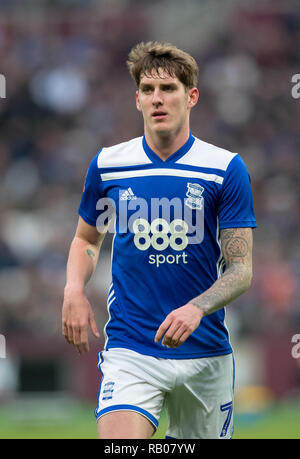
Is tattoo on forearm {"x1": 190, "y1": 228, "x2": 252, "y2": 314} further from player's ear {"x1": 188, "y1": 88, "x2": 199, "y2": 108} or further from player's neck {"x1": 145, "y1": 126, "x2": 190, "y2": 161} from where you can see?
player's ear {"x1": 188, "y1": 88, "x2": 199, "y2": 108}

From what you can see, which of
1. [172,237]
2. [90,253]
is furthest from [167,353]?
[90,253]

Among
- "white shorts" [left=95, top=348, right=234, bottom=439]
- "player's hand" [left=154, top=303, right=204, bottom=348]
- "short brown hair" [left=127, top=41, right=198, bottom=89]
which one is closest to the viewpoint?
"player's hand" [left=154, top=303, right=204, bottom=348]

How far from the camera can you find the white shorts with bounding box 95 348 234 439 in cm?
464

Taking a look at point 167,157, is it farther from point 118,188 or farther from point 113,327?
point 113,327

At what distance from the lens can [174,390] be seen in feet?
15.8

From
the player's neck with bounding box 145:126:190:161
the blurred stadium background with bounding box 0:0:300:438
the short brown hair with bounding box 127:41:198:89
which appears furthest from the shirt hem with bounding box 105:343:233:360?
the blurred stadium background with bounding box 0:0:300:438

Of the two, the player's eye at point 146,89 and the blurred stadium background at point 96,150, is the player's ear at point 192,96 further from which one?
the blurred stadium background at point 96,150

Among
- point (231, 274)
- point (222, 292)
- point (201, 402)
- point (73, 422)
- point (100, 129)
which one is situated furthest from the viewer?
point (100, 129)

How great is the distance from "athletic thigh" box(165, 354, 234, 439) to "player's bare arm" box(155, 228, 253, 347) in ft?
1.13

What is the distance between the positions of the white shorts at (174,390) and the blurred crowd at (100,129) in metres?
9.12

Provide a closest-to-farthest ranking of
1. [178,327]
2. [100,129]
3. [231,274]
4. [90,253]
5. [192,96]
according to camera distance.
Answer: [178,327]
[231,274]
[192,96]
[90,253]
[100,129]

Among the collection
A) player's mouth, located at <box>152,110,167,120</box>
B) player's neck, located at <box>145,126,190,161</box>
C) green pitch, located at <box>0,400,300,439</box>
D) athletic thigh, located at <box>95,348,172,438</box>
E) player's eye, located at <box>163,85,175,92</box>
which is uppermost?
player's eye, located at <box>163,85,175,92</box>

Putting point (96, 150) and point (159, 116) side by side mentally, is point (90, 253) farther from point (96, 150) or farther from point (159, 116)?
point (96, 150)

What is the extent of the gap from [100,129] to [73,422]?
26.3 feet
